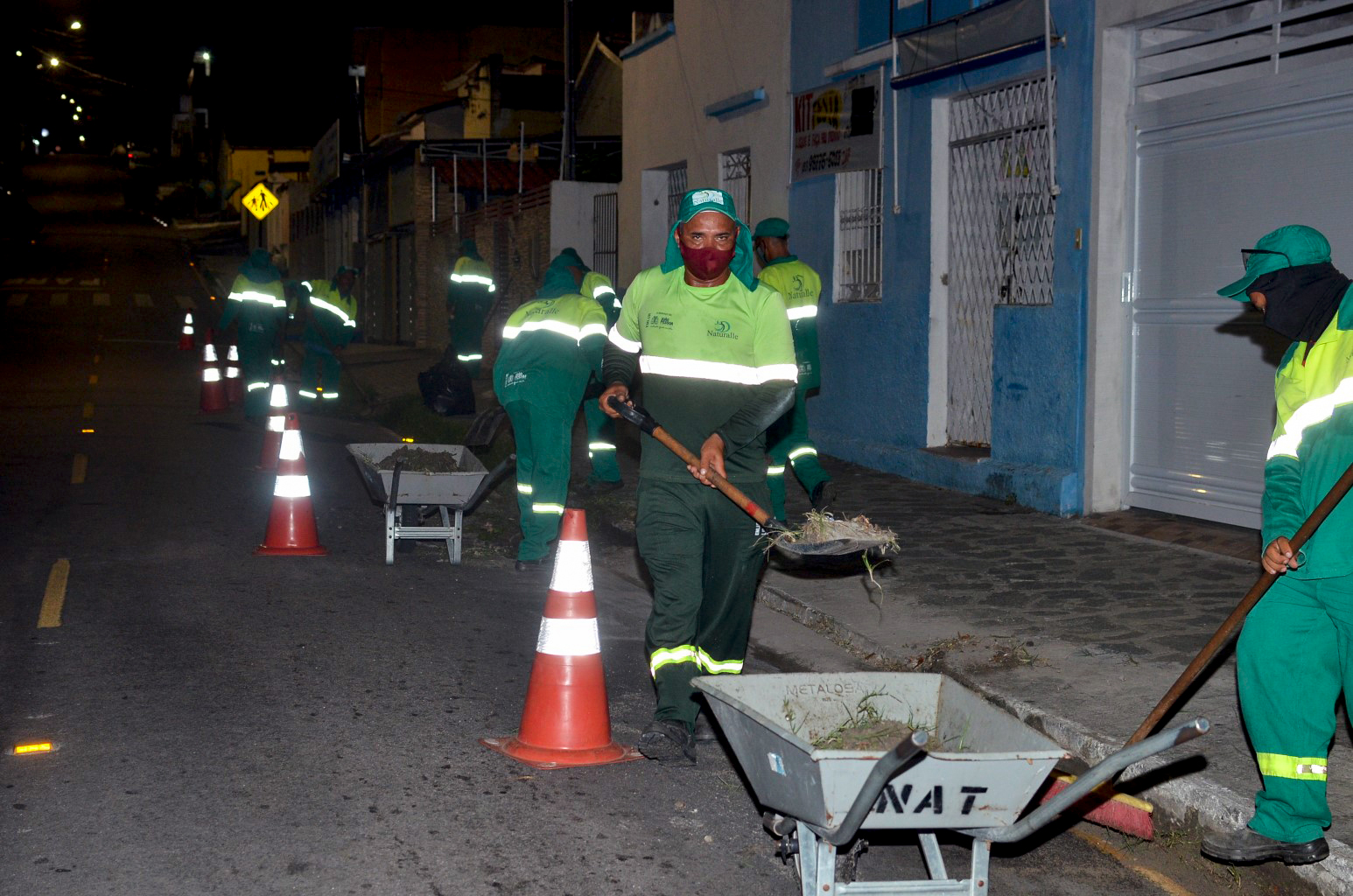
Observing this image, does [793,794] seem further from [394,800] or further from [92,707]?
[92,707]

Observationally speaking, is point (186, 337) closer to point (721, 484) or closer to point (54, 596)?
point (54, 596)

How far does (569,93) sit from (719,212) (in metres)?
15.9

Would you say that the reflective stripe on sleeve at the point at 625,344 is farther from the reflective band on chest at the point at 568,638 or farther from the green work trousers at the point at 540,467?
the green work trousers at the point at 540,467

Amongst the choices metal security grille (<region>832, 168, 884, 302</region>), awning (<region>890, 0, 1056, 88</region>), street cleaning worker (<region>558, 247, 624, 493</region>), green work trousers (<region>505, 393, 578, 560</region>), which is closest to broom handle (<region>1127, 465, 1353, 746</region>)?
green work trousers (<region>505, 393, 578, 560</region>)

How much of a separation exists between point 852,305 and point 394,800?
9231mm

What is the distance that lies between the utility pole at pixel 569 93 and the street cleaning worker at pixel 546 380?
11.8 meters

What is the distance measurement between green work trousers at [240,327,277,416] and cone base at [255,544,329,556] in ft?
24.2

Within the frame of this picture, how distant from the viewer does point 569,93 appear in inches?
810

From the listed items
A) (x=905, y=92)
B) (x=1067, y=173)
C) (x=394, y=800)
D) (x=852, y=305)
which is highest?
(x=905, y=92)

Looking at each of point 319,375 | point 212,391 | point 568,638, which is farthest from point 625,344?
point 212,391

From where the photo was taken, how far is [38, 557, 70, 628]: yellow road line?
297 inches

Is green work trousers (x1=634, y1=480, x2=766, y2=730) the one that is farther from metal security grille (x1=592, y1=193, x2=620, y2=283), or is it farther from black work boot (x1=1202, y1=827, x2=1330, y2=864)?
metal security grille (x1=592, y1=193, x2=620, y2=283)

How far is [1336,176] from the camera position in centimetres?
830

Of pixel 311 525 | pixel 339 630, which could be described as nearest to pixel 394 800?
pixel 339 630
